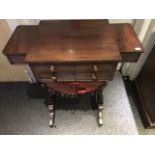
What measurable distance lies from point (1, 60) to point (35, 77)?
0.59 meters

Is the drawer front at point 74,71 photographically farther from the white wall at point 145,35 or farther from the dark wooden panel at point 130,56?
the white wall at point 145,35

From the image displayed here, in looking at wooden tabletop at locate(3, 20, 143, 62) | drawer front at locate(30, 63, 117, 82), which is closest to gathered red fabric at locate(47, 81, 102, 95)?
drawer front at locate(30, 63, 117, 82)

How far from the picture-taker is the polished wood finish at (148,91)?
1128 millimetres

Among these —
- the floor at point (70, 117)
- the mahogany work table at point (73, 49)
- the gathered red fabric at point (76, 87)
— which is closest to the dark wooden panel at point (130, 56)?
the mahogany work table at point (73, 49)

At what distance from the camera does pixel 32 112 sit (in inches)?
50.9

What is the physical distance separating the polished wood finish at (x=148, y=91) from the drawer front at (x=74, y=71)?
472 millimetres

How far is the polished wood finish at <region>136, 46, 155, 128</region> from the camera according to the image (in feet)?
3.70

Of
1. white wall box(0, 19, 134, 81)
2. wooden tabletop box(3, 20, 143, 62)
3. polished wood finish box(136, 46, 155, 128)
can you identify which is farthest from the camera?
polished wood finish box(136, 46, 155, 128)

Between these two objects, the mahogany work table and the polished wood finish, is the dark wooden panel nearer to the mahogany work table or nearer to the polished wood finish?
the mahogany work table

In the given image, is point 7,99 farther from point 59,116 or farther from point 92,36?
point 92,36

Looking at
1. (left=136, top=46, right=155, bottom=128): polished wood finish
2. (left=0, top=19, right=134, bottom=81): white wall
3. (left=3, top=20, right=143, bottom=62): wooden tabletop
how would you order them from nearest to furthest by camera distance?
1. (left=3, top=20, right=143, bottom=62): wooden tabletop
2. (left=0, top=19, right=134, bottom=81): white wall
3. (left=136, top=46, right=155, bottom=128): polished wood finish

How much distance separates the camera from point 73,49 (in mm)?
718

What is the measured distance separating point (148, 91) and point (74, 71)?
677 millimetres
